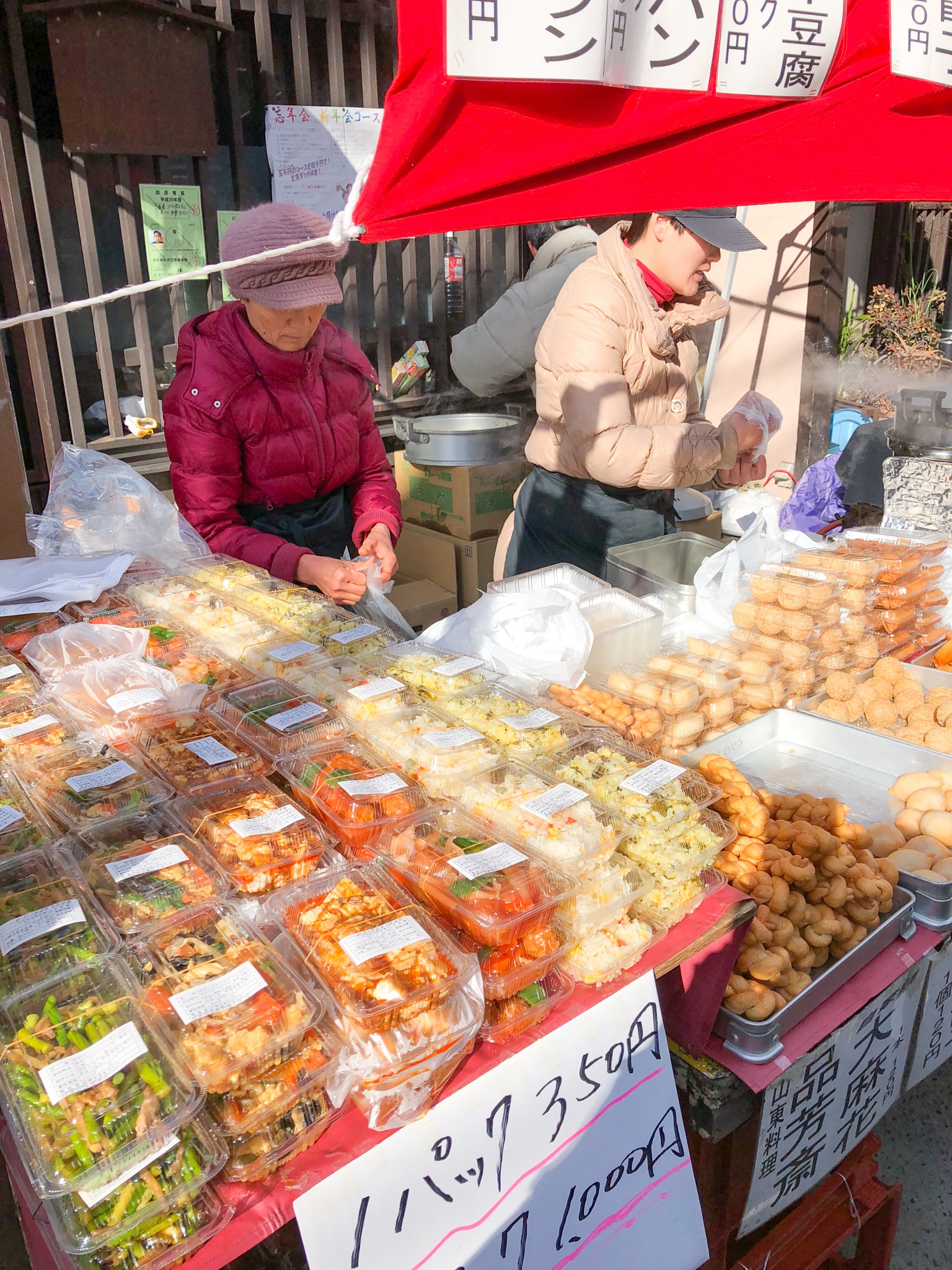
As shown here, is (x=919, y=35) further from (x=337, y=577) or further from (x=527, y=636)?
(x=337, y=577)

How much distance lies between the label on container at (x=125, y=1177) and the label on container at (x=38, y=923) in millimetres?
361

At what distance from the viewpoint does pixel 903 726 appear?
243 centimetres

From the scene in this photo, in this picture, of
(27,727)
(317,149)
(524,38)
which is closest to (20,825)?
(27,727)

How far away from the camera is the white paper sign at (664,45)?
1.76 metres

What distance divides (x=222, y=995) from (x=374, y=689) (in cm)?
86

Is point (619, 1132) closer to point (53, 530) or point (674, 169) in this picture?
point (674, 169)

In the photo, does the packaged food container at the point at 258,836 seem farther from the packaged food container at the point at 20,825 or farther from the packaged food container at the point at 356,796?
the packaged food container at the point at 20,825

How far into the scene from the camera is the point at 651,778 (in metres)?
1.59

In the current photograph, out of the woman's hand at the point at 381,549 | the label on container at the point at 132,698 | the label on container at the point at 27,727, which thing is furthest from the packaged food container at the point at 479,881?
the woman's hand at the point at 381,549

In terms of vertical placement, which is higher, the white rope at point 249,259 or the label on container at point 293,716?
the white rope at point 249,259

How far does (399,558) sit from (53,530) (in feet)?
8.75

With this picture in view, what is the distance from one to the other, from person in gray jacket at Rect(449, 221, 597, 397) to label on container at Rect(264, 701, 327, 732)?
2719mm

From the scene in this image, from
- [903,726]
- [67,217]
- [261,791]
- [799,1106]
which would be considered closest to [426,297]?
[67,217]

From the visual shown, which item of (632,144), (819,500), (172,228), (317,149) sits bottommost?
(819,500)
